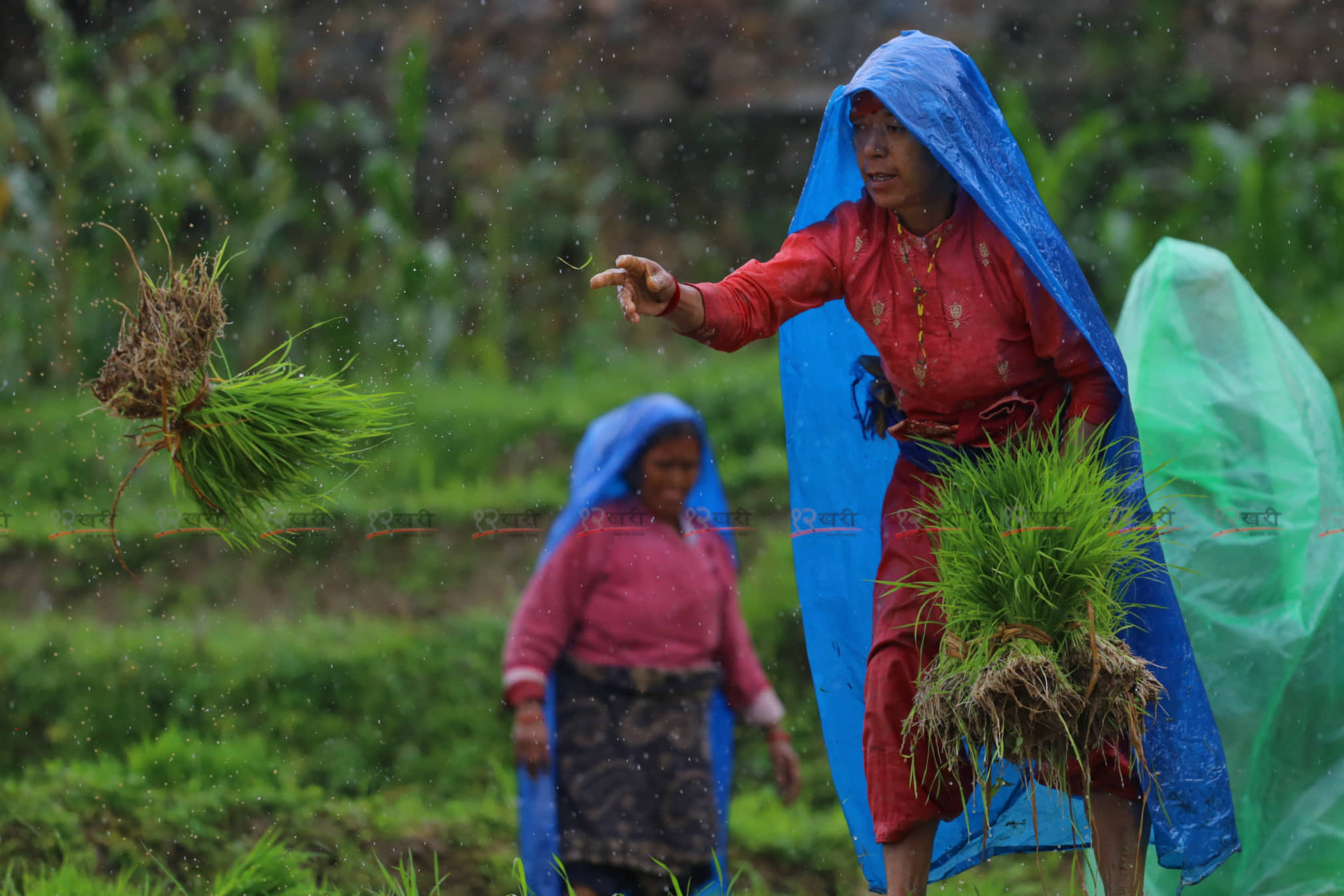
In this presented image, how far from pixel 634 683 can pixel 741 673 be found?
0.42m

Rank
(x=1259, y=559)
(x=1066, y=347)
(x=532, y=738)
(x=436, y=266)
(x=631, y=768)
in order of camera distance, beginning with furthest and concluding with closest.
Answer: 1. (x=436, y=266)
2. (x=631, y=768)
3. (x=532, y=738)
4. (x=1259, y=559)
5. (x=1066, y=347)

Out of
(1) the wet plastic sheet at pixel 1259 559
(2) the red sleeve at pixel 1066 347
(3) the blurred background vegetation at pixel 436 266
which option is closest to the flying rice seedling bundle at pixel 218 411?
(2) the red sleeve at pixel 1066 347

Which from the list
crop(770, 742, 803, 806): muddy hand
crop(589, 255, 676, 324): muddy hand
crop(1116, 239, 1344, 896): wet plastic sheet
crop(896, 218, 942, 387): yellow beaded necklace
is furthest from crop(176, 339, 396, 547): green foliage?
crop(1116, 239, 1344, 896): wet plastic sheet

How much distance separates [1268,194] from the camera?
909 centimetres

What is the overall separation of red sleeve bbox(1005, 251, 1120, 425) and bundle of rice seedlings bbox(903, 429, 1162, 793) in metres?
0.10

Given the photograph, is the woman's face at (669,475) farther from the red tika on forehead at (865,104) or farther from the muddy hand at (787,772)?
the red tika on forehead at (865,104)

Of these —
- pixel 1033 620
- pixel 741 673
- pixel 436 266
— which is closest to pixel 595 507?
pixel 741 673

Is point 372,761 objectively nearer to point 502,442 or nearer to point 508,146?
→ point 502,442

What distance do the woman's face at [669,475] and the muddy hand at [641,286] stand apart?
2.03 meters

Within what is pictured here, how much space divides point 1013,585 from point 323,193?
30.6ft

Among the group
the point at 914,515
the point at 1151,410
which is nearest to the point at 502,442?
the point at 1151,410

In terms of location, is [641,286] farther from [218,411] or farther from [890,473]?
[218,411]

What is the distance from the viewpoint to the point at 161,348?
3.15m

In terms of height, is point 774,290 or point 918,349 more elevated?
point 774,290
